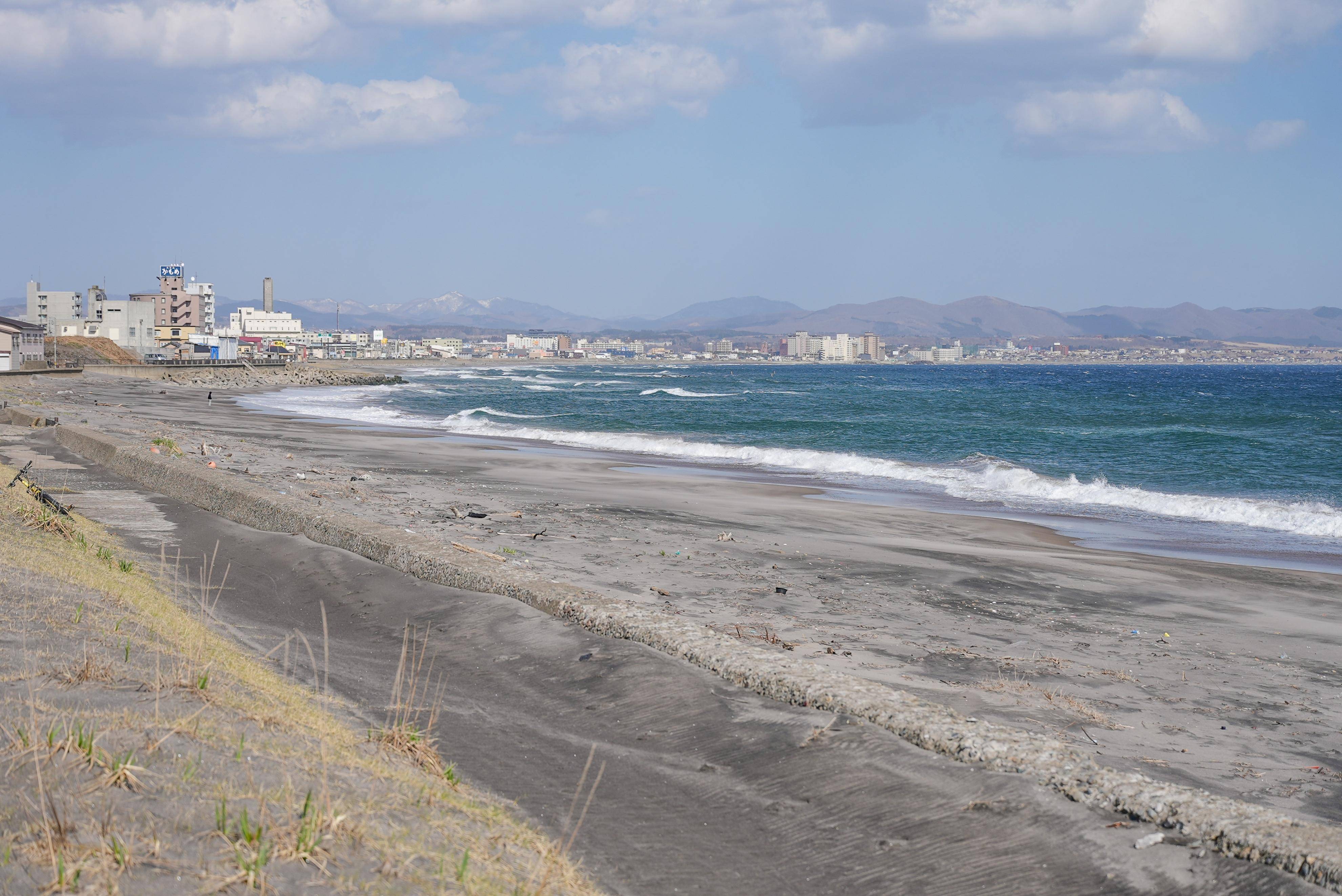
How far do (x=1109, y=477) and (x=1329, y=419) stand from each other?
104 ft

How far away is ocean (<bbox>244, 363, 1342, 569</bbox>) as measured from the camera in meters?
20.6

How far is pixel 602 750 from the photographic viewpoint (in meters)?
6.19

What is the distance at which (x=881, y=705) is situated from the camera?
625 centimetres

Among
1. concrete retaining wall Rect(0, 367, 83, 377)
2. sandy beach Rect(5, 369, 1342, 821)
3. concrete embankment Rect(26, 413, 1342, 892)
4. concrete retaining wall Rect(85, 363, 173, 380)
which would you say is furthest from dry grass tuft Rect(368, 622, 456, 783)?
concrete retaining wall Rect(85, 363, 173, 380)

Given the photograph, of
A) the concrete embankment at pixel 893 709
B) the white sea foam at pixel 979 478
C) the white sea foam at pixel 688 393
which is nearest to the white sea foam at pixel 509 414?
the white sea foam at pixel 979 478

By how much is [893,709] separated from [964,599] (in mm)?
5561

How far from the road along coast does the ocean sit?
38.8 ft

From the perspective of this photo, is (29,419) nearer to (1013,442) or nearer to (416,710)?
(416,710)

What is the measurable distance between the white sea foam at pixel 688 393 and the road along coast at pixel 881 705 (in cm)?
7137

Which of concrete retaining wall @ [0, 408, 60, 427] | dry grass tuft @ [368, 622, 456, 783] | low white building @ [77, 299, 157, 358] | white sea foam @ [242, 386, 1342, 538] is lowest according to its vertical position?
white sea foam @ [242, 386, 1342, 538]

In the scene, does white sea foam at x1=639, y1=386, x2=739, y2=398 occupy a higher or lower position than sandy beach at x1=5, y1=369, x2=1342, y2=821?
higher

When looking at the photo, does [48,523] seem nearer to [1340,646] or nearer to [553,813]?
→ [553,813]

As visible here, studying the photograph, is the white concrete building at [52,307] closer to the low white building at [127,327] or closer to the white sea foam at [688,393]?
the low white building at [127,327]

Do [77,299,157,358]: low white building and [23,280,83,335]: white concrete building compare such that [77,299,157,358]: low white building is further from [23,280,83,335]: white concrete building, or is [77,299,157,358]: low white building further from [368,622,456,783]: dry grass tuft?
[368,622,456,783]: dry grass tuft
